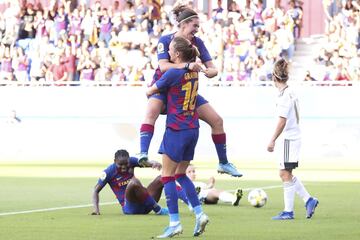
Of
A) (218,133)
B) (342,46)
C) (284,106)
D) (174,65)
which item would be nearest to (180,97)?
(174,65)

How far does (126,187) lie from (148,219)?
0.68m

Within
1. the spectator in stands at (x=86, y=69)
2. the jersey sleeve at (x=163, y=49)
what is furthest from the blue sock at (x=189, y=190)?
the spectator in stands at (x=86, y=69)

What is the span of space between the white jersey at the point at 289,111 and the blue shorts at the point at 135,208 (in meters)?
1.96

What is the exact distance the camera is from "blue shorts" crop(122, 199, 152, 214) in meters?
15.0

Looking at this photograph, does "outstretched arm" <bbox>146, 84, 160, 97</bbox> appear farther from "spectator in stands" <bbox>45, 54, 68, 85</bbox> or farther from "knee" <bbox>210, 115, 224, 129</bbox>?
"spectator in stands" <bbox>45, 54, 68, 85</bbox>

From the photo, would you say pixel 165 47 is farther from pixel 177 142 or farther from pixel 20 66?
pixel 20 66

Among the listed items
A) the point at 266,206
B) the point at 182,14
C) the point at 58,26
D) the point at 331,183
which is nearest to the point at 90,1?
the point at 58,26

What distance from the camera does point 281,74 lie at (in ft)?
47.0

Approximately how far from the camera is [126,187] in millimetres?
14867

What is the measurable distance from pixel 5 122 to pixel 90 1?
8.56 metres

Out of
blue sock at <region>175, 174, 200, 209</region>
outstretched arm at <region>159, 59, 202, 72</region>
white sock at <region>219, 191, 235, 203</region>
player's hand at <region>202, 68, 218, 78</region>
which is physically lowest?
white sock at <region>219, 191, 235, 203</region>

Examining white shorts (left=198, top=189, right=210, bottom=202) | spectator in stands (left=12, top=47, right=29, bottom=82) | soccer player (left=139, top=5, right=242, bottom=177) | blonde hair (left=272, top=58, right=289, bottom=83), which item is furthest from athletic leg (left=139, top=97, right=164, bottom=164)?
spectator in stands (left=12, top=47, right=29, bottom=82)

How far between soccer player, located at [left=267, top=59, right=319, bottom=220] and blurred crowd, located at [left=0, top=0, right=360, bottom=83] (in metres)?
19.5

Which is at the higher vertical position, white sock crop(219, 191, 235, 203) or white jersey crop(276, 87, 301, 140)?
white jersey crop(276, 87, 301, 140)
